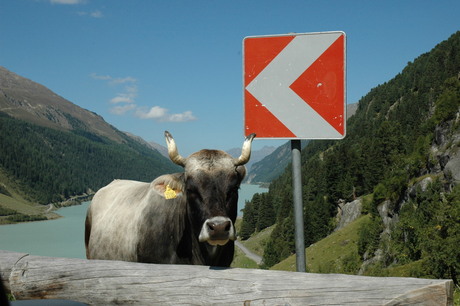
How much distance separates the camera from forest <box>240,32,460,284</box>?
5938 centimetres

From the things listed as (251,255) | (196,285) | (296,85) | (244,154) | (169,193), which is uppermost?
(296,85)

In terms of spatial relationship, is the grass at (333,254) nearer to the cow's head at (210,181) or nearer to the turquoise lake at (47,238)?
the turquoise lake at (47,238)

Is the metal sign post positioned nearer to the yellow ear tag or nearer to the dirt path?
the yellow ear tag

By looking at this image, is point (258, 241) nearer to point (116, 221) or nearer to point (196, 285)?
point (116, 221)

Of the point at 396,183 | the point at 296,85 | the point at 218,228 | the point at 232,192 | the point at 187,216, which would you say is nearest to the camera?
the point at 296,85

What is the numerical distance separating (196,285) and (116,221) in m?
4.37

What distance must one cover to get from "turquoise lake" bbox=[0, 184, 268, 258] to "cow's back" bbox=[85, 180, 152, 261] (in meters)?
96.6

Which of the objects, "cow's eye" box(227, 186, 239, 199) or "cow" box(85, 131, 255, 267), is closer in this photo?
Result: "cow" box(85, 131, 255, 267)

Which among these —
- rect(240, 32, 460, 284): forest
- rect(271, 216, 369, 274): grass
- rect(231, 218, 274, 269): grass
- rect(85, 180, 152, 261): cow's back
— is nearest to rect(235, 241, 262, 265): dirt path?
rect(231, 218, 274, 269): grass

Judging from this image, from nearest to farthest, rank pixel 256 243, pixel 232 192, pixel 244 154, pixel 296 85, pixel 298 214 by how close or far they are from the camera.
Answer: pixel 298 214
pixel 296 85
pixel 232 192
pixel 244 154
pixel 256 243

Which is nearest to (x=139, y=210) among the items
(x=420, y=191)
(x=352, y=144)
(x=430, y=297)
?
(x=430, y=297)

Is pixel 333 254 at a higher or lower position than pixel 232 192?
lower

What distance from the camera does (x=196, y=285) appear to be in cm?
402

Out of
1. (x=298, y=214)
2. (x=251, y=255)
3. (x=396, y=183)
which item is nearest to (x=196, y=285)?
(x=298, y=214)
